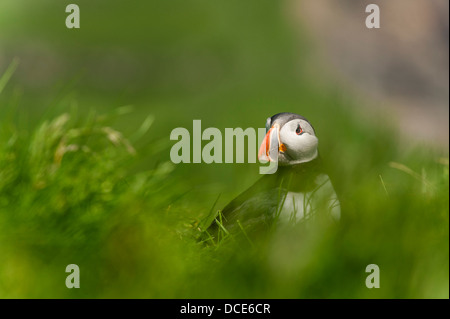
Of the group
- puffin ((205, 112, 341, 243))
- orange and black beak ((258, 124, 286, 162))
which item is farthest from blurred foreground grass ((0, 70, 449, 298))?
orange and black beak ((258, 124, 286, 162))

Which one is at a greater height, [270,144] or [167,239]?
[270,144]

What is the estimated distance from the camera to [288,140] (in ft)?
4.36

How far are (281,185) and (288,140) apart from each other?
110 millimetres

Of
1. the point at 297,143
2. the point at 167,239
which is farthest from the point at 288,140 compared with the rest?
the point at 167,239

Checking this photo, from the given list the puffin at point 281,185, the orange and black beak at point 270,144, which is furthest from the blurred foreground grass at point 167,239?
the orange and black beak at point 270,144

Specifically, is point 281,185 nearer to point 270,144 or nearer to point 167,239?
point 270,144

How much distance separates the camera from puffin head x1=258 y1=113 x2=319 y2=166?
1.31 m

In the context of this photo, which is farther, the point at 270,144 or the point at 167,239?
the point at 270,144

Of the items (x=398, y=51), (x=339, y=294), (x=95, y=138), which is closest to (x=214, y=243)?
(x=339, y=294)

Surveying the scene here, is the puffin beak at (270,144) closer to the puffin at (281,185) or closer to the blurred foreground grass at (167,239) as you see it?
the puffin at (281,185)

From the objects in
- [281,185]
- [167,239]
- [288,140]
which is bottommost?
[167,239]

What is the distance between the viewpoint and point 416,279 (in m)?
0.91

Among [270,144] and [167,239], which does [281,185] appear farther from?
[167,239]
